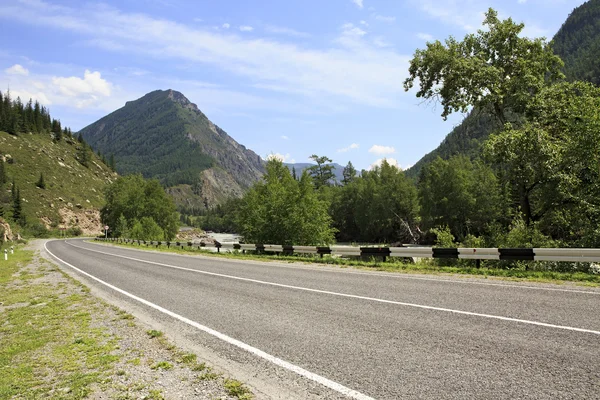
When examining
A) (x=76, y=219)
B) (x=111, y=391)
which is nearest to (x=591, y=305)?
(x=111, y=391)

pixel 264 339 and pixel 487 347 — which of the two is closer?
pixel 487 347

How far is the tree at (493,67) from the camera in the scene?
17.9 m

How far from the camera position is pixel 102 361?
5633 millimetres

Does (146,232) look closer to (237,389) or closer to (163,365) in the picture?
(163,365)

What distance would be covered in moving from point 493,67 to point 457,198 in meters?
43.6

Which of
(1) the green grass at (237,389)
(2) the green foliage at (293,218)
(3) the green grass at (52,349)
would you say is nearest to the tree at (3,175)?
(2) the green foliage at (293,218)

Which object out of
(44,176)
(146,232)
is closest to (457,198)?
(146,232)

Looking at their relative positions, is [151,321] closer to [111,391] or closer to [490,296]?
[111,391]

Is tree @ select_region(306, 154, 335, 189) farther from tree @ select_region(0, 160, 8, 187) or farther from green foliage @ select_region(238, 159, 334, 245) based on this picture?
tree @ select_region(0, 160, 8, 187)

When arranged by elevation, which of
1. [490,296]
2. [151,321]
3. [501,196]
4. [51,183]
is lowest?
[151,321]

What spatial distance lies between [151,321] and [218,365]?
144 inches

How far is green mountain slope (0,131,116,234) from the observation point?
376ft

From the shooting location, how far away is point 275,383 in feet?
14.2

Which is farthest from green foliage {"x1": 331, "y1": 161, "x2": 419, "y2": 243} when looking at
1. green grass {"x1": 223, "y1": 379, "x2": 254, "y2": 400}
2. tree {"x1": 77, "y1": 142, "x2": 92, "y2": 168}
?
tree {"x1": 77, "y1": 142, "x2": 92, "y2": 168}
